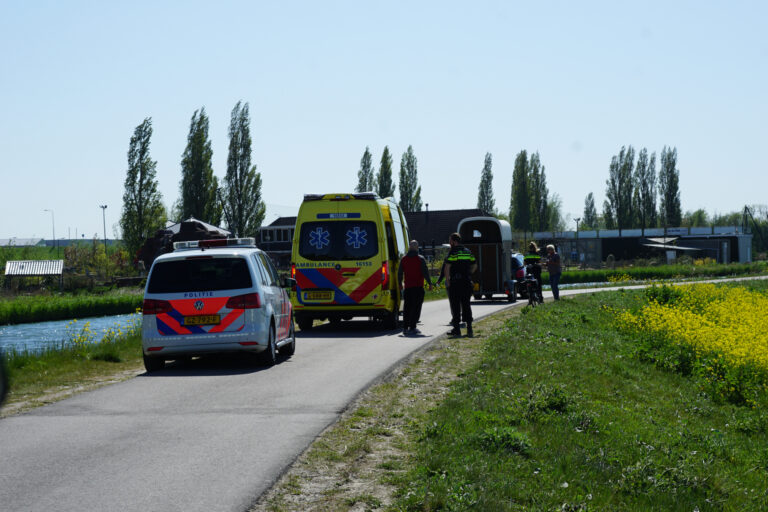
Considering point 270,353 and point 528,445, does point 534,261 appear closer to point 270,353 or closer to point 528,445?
point 270,353

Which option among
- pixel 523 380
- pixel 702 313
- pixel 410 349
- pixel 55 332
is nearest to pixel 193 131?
pixel 55 332

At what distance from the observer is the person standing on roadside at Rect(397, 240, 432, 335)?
706 inches

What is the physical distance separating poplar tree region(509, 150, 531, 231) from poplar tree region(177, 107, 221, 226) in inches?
1589

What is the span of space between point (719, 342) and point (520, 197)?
81.0m

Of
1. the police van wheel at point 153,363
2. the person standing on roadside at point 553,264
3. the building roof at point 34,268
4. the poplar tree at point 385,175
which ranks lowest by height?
the police van wheel at point 153,363

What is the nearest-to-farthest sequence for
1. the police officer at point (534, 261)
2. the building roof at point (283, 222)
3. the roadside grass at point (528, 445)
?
the roadside grass at point (528, 445)
the police officer at point (534, 261)
the building roof at point (283, 222)

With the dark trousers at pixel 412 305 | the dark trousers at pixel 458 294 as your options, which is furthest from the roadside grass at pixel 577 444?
the dark trousers at pixel 412 305

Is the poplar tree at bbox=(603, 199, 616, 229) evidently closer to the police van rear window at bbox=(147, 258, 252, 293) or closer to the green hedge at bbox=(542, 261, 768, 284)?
the green hedge at bbox=(542, 261, 768, 284)

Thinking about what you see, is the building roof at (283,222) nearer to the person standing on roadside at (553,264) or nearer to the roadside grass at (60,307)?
the roadside grass at (60,307)

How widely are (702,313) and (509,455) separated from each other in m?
19.9

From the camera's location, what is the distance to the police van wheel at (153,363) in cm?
1241

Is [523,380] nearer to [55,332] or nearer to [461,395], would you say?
[461,395]

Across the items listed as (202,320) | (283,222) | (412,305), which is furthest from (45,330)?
(283,222)

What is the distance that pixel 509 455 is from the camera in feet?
21.6
